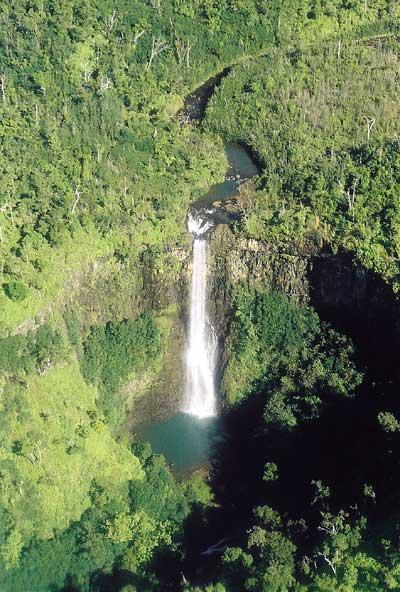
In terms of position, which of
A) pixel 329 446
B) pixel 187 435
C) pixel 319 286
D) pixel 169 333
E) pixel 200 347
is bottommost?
pixel 187 435

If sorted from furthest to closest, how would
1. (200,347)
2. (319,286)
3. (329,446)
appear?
(200,347), (319,286), (329,446)

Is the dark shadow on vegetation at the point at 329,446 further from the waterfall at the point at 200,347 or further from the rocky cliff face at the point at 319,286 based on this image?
the waterfall at the point at 200,347

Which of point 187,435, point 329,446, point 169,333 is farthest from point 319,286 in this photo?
point 187,435

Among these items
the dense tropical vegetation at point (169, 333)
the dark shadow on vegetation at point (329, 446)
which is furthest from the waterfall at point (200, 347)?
the dark shadow on vegetation at point (329, 446)

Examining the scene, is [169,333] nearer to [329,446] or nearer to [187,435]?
[187,435]

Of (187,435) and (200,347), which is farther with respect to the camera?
(200,347)

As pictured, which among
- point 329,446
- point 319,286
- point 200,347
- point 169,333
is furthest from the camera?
Result: point 200,347
